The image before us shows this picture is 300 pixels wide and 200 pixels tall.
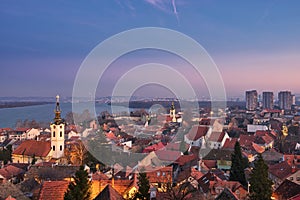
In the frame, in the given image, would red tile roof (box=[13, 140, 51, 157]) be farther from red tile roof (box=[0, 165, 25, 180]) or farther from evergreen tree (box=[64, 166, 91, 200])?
evergreen tree (box=[64, 166, 91, 200])

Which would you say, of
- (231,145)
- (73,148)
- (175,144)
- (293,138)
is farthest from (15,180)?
(293,138)

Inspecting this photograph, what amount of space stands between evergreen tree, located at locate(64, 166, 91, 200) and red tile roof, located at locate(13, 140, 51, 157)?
40.9 feet

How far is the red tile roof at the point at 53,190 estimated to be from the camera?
11.8 metres

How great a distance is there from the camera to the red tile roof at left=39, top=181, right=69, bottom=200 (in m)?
11.8

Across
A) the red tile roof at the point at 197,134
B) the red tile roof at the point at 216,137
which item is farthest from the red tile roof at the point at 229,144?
the red tile roof at the point at 197,134

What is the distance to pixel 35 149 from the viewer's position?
78.4ft

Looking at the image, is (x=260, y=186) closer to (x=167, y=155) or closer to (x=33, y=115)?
(x=167, y=155)

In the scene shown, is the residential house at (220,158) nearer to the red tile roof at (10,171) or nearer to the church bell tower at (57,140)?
the church bell tower at (57,140)

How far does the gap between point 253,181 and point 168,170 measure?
17.6 feet

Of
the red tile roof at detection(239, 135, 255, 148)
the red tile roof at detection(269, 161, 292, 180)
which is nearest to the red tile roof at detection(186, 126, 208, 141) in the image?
the red tile roof at detection(239, 135, 255, 148)

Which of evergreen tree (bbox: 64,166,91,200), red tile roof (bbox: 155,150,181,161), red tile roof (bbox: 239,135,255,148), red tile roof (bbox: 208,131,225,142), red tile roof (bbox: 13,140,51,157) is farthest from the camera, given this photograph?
red tile roof (bbox: 208,131,225,142)

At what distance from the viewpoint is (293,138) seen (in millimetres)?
33188

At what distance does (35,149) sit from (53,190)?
12.8 metres

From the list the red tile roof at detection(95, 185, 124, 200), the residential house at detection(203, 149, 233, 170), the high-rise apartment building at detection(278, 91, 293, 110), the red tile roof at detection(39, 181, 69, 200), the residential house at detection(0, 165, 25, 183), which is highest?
the high-rise apartment building at detection(278, 91, 293, 110)
